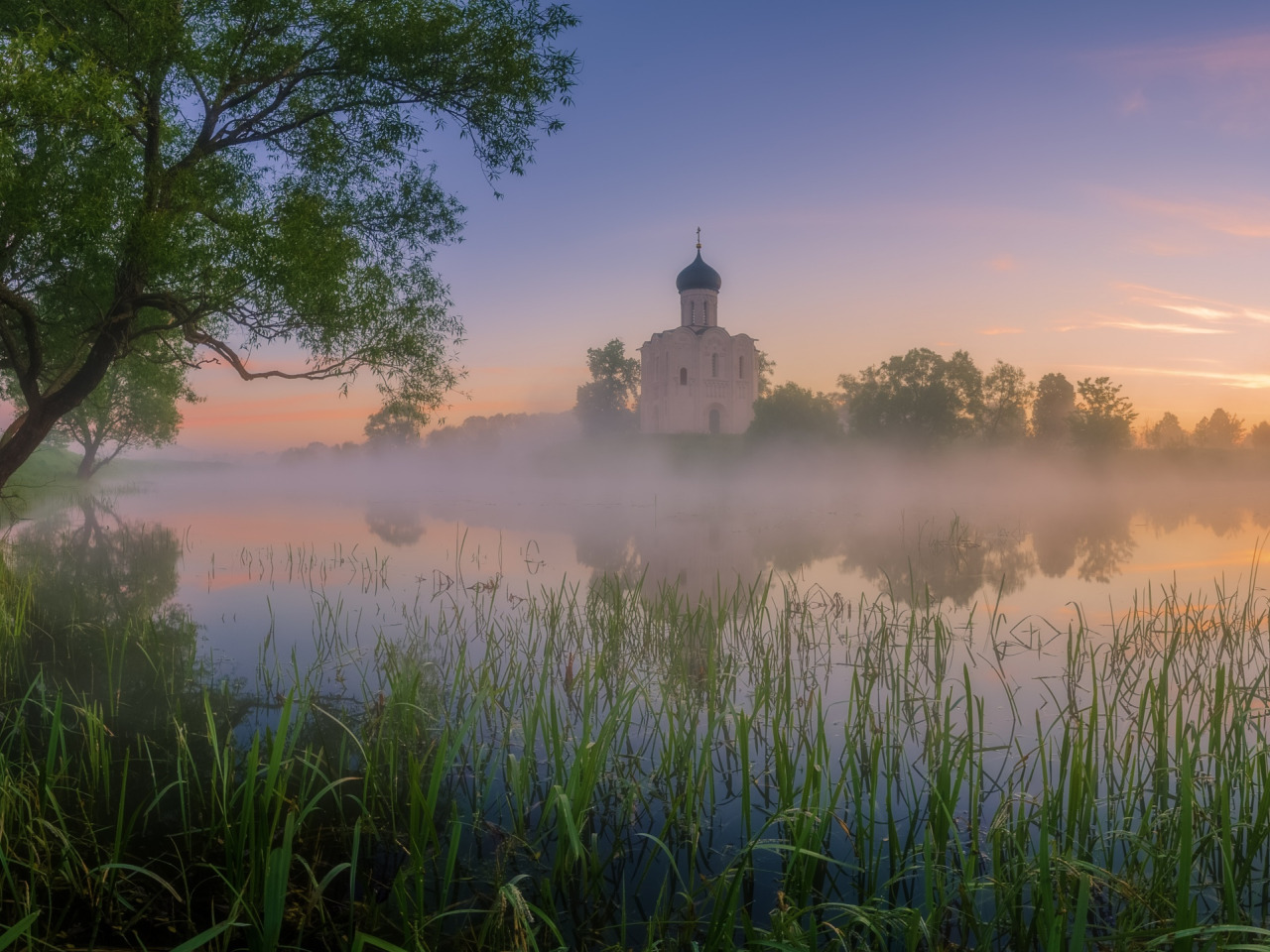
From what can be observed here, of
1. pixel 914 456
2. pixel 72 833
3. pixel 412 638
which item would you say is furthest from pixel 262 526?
pixel 914 456

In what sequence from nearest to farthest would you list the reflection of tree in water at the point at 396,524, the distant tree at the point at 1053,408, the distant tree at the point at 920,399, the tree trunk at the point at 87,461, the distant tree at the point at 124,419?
the reflection of tree in water at the point at 396,524
the distant tree at the point at 124,419
the tree trunk at the point at 87,461
the distant tree at the point at 920,399
the distant tree at the point at 1053,408

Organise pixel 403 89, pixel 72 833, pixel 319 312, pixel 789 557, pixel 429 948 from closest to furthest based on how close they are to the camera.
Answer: pixel 429 948
pixel 72 833
pixel 319 312
pixel 403 89
pixel 789 557

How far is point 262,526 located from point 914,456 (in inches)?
1425

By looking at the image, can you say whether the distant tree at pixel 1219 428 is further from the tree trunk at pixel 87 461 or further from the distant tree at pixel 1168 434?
the tree trunk at pixel 87 461

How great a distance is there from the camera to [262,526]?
2041 cm

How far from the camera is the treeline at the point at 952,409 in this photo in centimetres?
4512

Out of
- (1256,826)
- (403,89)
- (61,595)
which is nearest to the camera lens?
(1256,826)

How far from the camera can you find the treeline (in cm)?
4512

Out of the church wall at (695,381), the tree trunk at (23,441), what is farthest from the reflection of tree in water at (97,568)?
the church wall at (695,381)

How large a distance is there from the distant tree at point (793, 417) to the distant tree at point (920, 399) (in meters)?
1.67

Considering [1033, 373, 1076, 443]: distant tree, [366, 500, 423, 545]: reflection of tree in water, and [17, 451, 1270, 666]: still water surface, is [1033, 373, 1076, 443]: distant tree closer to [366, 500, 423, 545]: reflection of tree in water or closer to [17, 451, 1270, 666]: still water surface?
[17, 451, 1270, 666]: still water surface

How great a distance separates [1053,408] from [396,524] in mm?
45683

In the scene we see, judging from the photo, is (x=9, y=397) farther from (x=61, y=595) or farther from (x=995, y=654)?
(x=995, y=654)

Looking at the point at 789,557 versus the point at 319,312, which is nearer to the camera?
the point at 319,312
